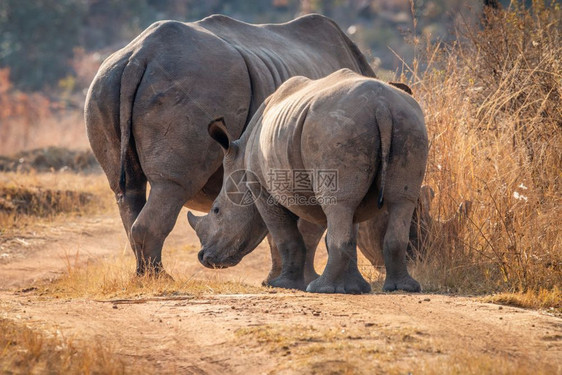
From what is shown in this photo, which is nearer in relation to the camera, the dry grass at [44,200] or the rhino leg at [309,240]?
the rhino leg at [309,240]

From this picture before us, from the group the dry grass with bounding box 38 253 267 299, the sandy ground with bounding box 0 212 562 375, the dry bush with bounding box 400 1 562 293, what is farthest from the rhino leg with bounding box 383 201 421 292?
the dry grass with bounding box 38 253 267 299

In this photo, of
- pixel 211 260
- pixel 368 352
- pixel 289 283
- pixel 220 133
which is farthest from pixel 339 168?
pixel 211 260

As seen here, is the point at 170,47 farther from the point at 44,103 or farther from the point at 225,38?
the point at 44,103

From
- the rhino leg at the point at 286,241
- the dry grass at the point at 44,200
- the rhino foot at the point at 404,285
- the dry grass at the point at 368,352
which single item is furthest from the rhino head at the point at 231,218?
the dry grass at the point at 44,200

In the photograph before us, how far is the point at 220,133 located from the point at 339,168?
5.25 ft

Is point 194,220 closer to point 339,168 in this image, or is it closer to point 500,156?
point 339,168

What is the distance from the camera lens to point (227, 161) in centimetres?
770

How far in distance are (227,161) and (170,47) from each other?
1143 mm

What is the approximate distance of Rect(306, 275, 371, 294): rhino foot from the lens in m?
6.48

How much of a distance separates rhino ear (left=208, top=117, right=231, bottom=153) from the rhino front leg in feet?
2.02

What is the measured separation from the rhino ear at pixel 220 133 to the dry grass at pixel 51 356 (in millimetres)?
2810

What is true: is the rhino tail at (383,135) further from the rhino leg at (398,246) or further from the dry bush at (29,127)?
the dry bush at (29,127)

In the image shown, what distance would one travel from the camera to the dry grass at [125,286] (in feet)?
22.8

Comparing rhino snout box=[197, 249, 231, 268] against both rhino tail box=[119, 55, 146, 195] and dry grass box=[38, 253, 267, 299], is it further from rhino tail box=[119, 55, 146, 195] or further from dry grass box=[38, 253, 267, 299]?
rhino tail box=[119, 55, 146, 195]
